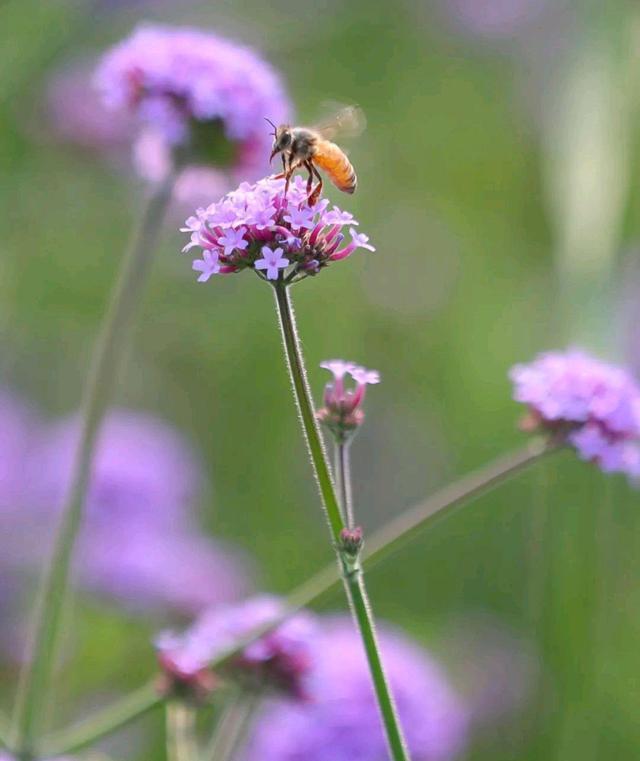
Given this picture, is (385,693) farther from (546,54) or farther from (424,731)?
(546,54)

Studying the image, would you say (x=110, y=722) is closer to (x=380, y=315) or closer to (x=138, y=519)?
(x=138, y=519)

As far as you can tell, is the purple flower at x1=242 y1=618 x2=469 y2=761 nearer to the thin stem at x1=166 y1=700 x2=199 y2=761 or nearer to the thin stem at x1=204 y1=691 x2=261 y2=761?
the thin stem at x1=204 y1=691 x2=261 y2=761

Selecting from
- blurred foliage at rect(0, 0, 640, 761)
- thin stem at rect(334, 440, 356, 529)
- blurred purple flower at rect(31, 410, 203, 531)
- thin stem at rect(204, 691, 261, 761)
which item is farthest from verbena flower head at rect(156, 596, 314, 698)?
blurred purple flower at rect(31, 410, 203, 531)

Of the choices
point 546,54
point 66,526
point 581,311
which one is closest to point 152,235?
point 66,526

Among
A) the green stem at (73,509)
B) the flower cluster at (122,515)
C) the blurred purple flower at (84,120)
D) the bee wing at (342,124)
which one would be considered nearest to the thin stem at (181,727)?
the green stem at (73,509)

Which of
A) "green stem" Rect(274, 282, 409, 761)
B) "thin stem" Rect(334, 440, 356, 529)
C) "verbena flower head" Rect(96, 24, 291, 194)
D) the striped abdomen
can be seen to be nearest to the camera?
"green stem" Rect(274, 282, 409, 761)

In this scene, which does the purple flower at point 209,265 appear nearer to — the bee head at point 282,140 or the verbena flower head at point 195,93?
the bee head at point 282,140
